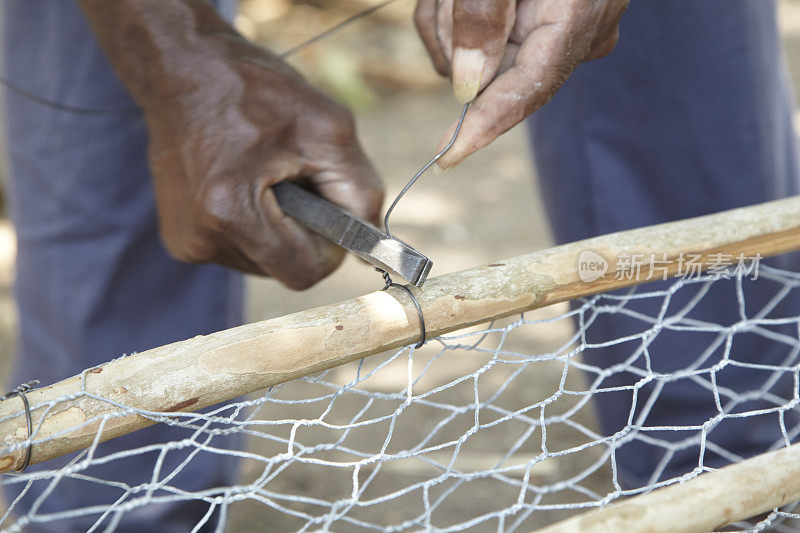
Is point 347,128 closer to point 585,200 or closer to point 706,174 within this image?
point 585,200

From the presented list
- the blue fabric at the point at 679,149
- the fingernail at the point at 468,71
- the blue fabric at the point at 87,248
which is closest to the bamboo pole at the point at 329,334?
the fingernail at the point at 468,71

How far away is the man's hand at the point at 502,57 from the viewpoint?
0.82 meters

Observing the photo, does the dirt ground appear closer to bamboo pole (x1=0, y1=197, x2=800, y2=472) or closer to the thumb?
bamboo pole (x1=0, y1=197, x2=800, y2=472)

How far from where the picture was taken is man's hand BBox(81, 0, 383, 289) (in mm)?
952

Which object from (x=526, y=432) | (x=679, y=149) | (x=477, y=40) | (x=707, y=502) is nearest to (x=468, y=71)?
(x=477, y=40)

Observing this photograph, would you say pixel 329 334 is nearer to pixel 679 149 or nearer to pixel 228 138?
pixel 228 138

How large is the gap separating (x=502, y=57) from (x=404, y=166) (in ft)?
7.67

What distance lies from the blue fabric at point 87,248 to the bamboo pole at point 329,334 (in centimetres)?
73

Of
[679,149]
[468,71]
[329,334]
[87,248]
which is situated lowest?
[87,248]

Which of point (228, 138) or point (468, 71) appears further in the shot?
point (228, 138)

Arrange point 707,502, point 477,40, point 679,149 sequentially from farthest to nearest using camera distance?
point 679,149 → point 477,40 → point 707,502

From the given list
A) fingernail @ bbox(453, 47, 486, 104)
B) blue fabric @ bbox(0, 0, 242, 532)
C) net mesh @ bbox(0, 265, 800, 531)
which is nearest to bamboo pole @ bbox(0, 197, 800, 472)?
net mesh @ bbox(0, 265, 800, 531)

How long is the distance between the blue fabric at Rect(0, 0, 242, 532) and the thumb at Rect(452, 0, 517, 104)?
0.61 metres

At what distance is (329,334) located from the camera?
2.28 feet
